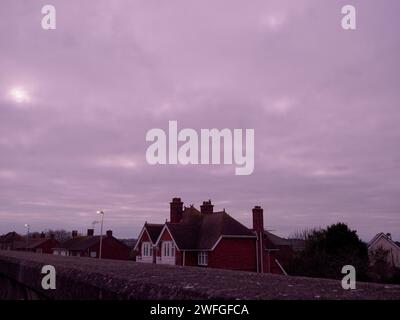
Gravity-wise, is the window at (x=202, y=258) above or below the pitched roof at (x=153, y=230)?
below

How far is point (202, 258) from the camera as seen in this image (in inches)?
1710

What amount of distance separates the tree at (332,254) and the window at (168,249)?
14.3 meters

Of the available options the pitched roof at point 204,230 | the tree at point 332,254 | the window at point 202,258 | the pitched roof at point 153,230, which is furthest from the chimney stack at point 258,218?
the pitched roof at point 153,230

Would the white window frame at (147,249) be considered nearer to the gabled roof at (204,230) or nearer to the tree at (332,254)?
the gabled roof at (204,230)

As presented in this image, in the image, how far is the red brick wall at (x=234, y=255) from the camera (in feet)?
137

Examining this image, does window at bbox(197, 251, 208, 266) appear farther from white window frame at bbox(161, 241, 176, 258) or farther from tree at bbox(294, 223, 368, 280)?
tree at bbox(294, 223, 368, 280)

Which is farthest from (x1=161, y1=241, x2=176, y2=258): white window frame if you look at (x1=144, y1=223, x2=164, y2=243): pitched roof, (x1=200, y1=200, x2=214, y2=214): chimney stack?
(x1=200, y1=200, x2=214, y2=214): chimney stack

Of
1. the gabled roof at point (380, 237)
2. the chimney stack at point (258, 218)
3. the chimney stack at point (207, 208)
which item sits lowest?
the gabled roof at point (380, 237)

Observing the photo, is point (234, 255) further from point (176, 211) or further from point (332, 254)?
point (332, 254)

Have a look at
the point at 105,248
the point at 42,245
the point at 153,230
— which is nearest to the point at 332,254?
the point at 153,230

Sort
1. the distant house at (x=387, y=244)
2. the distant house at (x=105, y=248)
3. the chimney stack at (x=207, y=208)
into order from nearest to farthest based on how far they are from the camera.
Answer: the chimney stack at (x=207, y=208) → the distant house at (x=387, y=244) → the distant house at (x=105, y=248)

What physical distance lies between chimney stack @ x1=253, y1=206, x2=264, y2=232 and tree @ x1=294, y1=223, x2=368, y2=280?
16.8 ft

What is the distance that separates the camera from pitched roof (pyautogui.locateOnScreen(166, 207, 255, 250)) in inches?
1683
